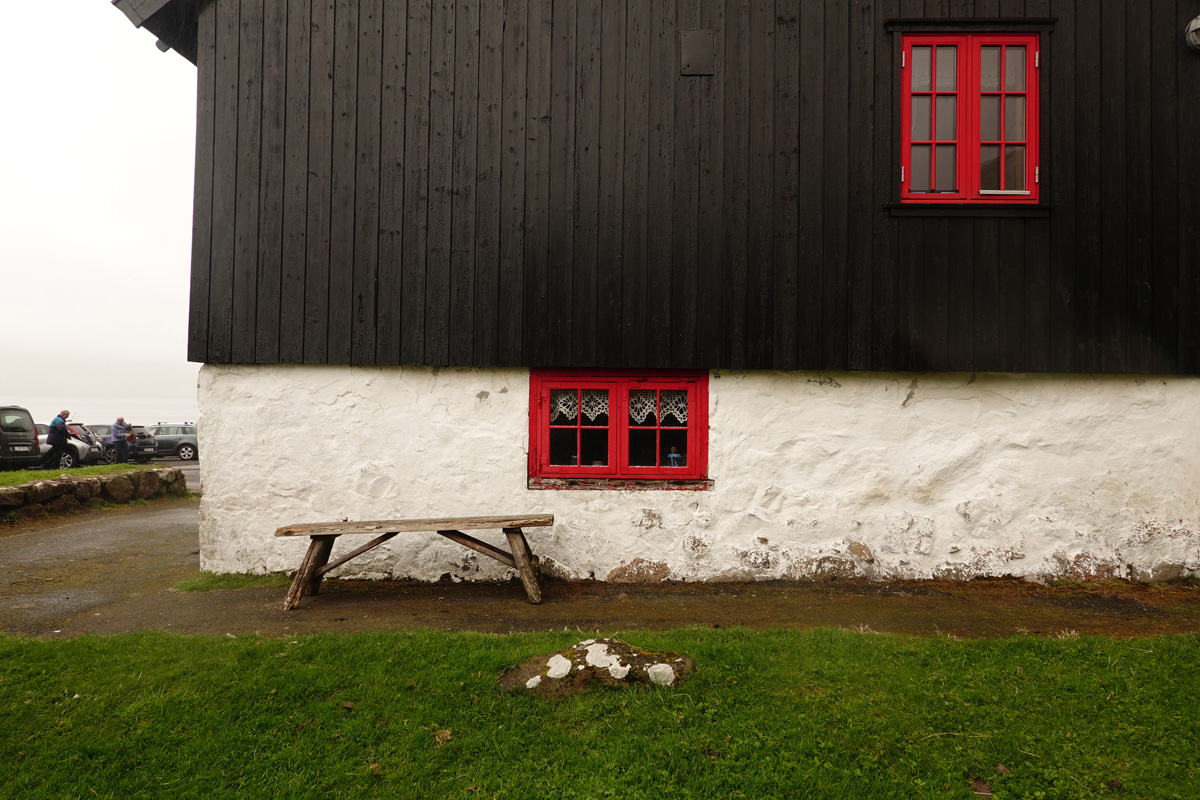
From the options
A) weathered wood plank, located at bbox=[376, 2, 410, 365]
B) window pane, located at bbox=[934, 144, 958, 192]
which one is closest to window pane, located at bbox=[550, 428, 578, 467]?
weathered wood plank, located at bbox=[376, 2, 410, 365]

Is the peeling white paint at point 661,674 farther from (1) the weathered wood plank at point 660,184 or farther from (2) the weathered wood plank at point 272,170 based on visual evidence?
(2) the weathered wood plank at point 272,170

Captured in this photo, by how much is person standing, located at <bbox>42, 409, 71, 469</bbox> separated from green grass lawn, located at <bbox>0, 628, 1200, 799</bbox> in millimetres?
16218

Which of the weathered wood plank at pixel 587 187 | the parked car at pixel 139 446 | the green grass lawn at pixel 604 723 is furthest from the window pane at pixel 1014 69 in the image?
the parked car at pixel 139 446

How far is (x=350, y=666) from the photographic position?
165 inches

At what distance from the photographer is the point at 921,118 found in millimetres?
6344

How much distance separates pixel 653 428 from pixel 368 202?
3583mm

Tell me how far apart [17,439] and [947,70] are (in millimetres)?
20779

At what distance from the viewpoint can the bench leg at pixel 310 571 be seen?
5504 millimetres

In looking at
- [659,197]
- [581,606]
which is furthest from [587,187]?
[581,606]

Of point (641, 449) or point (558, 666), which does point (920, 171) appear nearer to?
point (641, 449)

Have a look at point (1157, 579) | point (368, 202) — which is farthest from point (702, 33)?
point (1157, 579)

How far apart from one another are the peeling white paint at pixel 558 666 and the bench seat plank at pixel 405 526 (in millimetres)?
1670

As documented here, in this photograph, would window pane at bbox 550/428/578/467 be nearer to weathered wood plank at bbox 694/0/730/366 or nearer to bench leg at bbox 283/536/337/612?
weathered wood plank at bbox 694/0/730/366

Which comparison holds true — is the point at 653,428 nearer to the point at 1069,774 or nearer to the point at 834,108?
the point at 834,108
